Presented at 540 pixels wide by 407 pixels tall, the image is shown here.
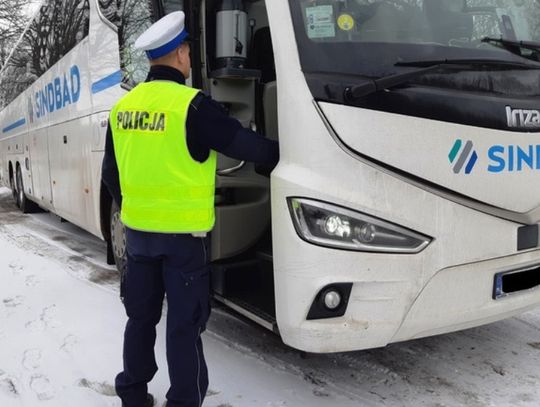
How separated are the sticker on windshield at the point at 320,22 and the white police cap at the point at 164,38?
25.6 inches

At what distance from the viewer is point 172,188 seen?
8.27ft

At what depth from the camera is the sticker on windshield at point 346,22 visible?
110 inches

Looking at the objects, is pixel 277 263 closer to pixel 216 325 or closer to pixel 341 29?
pixel 341 29

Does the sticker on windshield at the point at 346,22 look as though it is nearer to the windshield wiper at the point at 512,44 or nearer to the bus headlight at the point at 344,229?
the windshield wiper at the point at 512,44

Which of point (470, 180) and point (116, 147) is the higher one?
point (116, 147)

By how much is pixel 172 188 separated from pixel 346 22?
4.13 ft

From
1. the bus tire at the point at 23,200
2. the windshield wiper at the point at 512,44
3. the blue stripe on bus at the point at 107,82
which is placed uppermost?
the blue stripe on bus at the point at 107,82

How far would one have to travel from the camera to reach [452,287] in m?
2.78

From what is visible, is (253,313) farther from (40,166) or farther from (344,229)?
(40,166)

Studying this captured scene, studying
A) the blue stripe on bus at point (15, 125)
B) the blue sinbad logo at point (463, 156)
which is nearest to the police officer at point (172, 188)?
the blue sinbad logo at point (463, 156)

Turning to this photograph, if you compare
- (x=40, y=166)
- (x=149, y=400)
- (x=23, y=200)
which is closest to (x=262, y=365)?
(x=149, y=400)

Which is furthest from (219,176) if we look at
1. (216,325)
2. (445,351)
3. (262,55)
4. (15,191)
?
(15,191)

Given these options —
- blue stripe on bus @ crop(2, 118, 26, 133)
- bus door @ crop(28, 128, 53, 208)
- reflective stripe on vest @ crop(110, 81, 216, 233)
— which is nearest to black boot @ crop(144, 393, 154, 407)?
reflective stripe on vest @ crop(110, 81, 216, 233)

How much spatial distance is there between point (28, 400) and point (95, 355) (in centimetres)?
61
